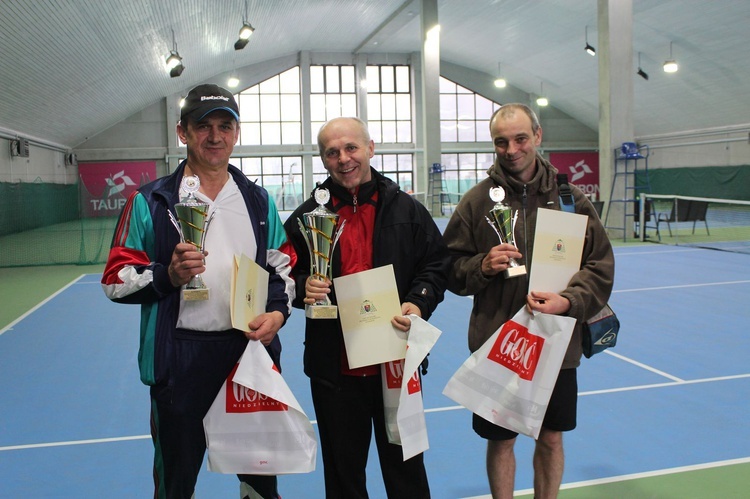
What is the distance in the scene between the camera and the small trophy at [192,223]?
2146 millimetres

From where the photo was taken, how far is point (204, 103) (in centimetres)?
232

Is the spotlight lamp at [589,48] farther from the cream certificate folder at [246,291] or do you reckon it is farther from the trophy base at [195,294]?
the trophy base at [195,294]

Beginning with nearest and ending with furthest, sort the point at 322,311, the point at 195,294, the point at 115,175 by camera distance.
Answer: the point at 195,294 < the point at 322,311 < the point at 115,175

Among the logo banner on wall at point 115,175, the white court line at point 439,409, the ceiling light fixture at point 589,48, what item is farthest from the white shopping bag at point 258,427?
the logo banner on wall at point 115,175

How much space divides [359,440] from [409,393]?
1.10ft

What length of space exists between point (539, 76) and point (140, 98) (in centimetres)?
1814

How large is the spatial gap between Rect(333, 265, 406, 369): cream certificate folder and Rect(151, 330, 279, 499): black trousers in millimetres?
398

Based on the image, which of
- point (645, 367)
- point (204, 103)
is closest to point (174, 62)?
point (645, 367)

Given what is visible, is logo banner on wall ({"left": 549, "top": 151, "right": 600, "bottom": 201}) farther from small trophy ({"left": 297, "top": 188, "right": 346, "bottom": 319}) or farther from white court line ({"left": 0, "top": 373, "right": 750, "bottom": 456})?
small trophy ({"left": 297, "top": 188, "right": 346, "bottom": 319})

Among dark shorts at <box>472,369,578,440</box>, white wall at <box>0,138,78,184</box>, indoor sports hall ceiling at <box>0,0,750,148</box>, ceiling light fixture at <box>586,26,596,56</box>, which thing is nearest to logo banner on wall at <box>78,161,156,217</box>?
white wall at <box>0,138,78,184</box>

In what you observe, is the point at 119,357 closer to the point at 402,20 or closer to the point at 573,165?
the point at 402,20

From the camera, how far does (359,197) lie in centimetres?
257

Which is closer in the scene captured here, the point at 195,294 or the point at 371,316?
the point at 195,294

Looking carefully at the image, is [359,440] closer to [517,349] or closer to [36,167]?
[517,349]
